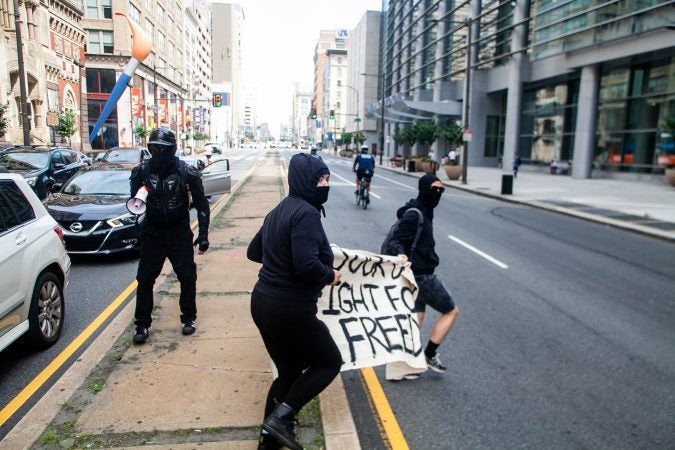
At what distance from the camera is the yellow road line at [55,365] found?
4070mm

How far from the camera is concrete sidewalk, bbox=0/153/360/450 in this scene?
354 cm

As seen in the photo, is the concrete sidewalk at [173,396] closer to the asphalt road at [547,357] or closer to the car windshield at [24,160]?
the asphalt road at [547,357]

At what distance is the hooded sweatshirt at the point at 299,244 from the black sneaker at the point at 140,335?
240 centimetres

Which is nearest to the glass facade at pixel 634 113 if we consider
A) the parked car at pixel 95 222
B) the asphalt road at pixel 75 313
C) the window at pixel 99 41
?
the parked car at pixel 95 222

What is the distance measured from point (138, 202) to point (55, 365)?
1.62m

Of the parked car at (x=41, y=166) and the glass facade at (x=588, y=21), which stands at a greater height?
the glass facade at (x=588, y=21)

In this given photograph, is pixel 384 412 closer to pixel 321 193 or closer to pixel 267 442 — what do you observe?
pixel 267 442

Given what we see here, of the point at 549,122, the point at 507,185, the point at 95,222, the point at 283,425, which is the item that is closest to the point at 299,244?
the point at 283,425

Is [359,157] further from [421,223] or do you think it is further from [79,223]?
[421,223]

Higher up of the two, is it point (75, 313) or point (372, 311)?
point (372, 311)

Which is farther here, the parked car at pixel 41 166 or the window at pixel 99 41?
the window at pixel 99 41

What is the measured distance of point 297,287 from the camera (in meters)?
3.16

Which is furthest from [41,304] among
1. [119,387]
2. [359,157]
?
[359,157]

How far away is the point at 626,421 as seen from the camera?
4.08 metres
